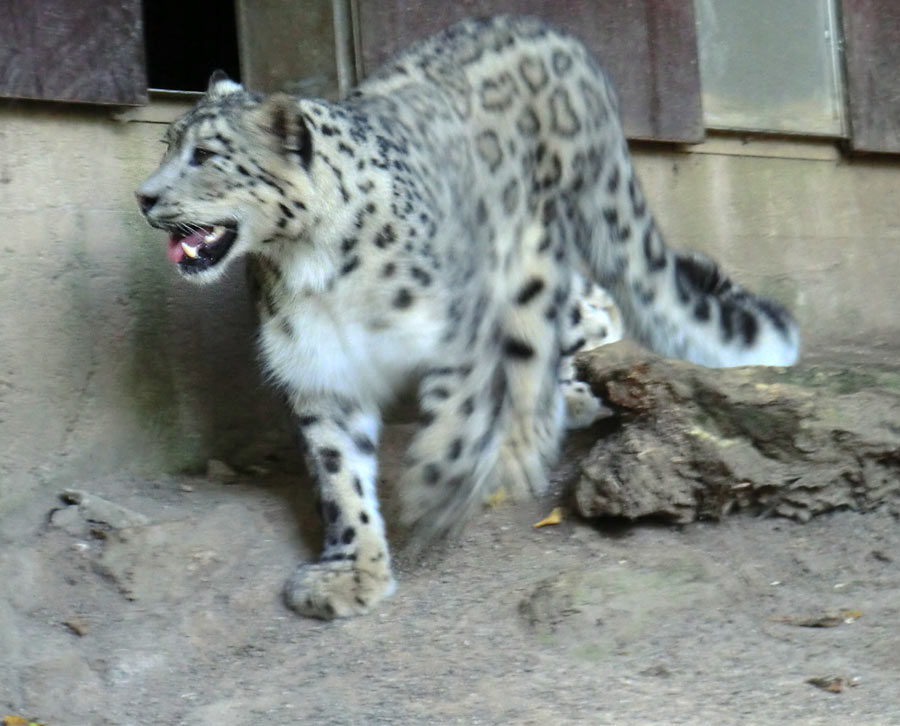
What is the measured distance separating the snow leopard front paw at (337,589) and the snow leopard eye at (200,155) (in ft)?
3.83

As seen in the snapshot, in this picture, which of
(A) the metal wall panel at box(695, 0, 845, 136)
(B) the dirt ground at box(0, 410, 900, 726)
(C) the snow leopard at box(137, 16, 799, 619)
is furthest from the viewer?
(A) the metal wall panel at box(695, 0, 845, 136)

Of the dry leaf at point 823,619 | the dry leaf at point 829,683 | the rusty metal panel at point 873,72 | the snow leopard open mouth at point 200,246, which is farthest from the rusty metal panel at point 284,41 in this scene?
the dry leaf at point 829,683

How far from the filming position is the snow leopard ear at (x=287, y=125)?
3682 millimetres

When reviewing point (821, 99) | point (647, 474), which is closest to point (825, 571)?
point (647, 474)

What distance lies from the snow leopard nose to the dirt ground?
0.90 metres

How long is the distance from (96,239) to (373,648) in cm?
159

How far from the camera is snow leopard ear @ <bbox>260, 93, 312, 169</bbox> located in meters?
3.68

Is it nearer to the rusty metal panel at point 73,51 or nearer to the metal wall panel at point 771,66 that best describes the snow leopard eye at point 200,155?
the rusty metal panel at point 73,51

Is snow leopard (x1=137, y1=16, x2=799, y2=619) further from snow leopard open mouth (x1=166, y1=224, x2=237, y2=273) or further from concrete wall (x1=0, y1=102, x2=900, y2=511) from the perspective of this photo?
concrete wall (x1=0, y1=102, x2=900, y2=511)

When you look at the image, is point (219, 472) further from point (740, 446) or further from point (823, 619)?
point (823, 619)

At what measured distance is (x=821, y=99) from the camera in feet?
18.5

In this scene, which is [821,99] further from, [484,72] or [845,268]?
[484,72]

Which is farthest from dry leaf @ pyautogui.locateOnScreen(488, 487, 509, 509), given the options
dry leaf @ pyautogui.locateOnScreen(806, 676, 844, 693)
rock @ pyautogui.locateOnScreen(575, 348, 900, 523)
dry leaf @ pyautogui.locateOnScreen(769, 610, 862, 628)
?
dry leaf @ pyautogui.locateOnScreen(806, 676, 844, 693)

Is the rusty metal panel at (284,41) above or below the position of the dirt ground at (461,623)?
above
